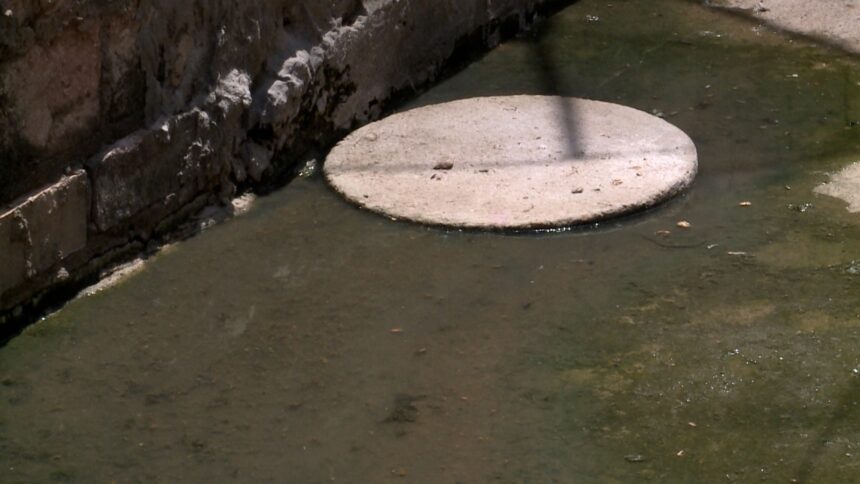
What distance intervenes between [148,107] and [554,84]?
178 cm

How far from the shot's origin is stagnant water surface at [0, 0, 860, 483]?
2.79 meters

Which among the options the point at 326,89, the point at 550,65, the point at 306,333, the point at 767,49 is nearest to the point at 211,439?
the point at 306,333

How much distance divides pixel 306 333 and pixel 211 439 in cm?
49

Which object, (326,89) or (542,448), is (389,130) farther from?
(542,448)

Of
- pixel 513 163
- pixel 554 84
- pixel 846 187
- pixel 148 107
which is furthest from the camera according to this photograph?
pixel 554 84

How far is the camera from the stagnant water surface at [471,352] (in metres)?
2.79

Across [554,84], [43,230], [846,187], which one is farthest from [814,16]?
[43,230]

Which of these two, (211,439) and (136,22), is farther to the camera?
(136,22)

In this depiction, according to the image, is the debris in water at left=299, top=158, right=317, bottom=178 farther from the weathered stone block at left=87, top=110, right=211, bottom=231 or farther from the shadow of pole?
the shadow of pole

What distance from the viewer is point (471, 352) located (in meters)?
3.19

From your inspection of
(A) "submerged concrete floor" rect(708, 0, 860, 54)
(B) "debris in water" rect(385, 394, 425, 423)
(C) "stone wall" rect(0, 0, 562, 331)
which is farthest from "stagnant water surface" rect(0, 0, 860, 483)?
(A) "submerged concrete floor" rect(708, 0, 860, 54)

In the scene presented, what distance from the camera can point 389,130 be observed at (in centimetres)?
441

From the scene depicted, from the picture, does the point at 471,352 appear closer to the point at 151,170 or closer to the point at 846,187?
the point at 151,170

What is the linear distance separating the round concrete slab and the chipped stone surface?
404mm
